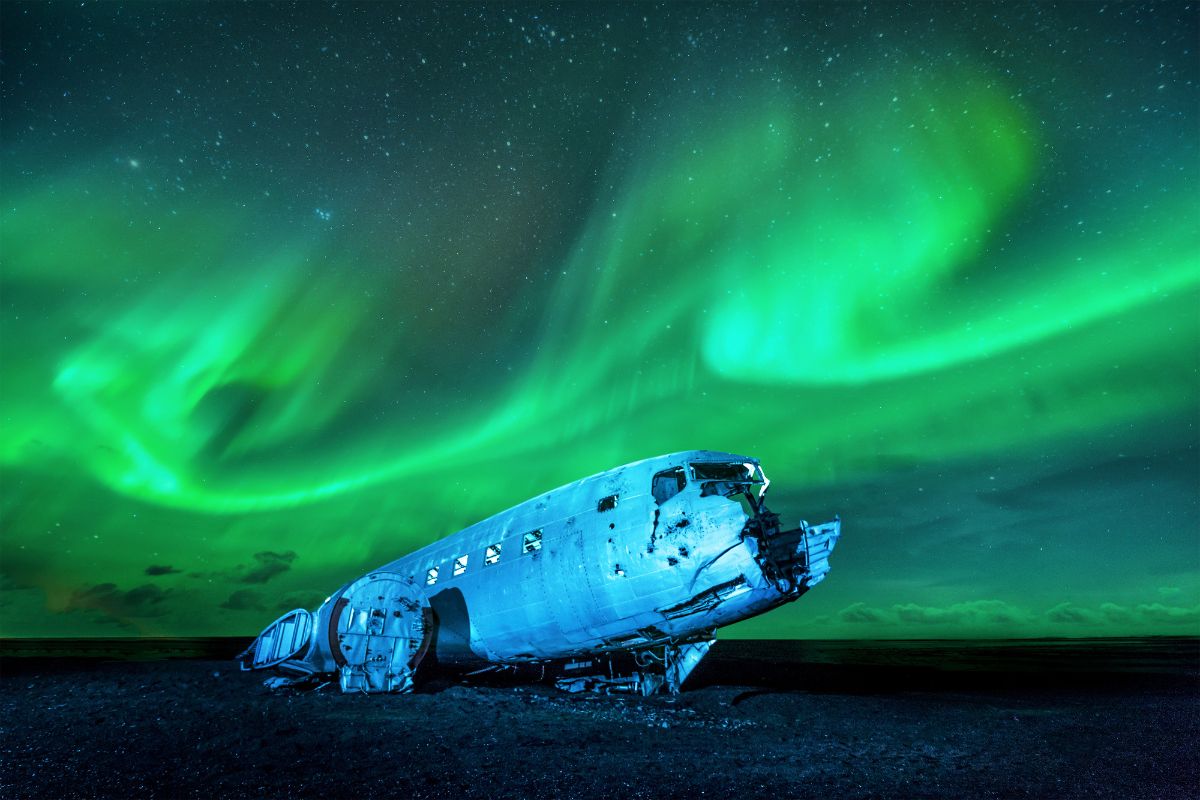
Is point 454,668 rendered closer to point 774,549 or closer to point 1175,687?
point 774,549

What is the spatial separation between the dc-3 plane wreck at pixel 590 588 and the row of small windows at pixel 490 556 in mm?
51

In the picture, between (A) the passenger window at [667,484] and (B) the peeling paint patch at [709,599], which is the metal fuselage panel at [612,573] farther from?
(A) the passenger window at [667,484]

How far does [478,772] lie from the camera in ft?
40.3

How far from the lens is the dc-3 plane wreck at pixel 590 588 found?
17.3 meters

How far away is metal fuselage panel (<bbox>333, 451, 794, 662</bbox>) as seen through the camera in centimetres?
1712

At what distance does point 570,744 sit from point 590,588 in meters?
4.58

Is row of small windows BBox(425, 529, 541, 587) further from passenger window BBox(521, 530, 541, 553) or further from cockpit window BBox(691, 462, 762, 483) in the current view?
cockpit window BBox(691, 462, 762, 483)

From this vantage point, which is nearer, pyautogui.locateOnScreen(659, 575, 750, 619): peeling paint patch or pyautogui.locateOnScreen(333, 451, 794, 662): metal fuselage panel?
pyautogui.locateOnScreen(659, 575, 750, 619): peeling paint patch

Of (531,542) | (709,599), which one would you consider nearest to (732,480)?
(709,599)

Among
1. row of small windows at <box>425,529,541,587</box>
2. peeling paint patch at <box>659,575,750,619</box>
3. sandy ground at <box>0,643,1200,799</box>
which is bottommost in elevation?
sandy ground at <box>0,643,1200,799</box>

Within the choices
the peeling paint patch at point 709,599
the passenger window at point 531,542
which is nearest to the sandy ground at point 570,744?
the peeling paint patch at point 709,599

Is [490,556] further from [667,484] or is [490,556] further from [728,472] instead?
[728,472]

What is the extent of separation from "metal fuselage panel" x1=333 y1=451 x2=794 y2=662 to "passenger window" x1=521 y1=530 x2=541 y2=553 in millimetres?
162

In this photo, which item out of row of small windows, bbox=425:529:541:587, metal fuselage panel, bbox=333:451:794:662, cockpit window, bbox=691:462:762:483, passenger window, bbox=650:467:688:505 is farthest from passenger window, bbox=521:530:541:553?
cockpit window, bbox=691:462:762:483
